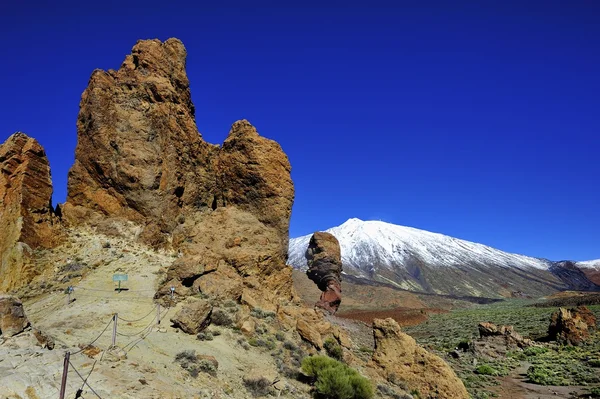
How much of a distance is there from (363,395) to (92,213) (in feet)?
51.2

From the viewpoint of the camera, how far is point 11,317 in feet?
30.2

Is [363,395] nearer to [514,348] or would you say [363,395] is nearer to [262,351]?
[262,351]

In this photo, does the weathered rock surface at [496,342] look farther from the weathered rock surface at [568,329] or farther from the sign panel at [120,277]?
the sign panel at [120,277]

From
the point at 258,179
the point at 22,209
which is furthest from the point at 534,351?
the point at 22,209

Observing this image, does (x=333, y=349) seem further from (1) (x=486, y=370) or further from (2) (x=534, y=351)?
(2) (x=534, y=351)

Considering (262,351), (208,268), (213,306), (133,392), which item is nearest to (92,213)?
(208,268)

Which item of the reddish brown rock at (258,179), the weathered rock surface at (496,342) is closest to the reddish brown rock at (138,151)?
the reddish brown rock at (258,179)

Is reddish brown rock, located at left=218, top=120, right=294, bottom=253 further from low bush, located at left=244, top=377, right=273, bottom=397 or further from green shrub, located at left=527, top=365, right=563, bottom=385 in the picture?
green shrub, located at left=527, top=365, right=563, bottom=385

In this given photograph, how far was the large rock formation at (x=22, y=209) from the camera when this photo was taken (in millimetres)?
16234

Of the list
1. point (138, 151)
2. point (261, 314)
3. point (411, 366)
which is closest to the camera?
point (411, 366)

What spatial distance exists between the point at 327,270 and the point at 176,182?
22.6 metres

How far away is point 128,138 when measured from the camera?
20531mm

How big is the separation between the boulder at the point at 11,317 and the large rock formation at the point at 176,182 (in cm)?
863

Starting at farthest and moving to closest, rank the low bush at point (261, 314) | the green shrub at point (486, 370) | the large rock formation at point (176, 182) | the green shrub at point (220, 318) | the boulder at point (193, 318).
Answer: the green shrub at point (486, 370), the large rock formation at point (176, 182), the low bush at point (261, 314), the green shrub at point (220, 318), the boulder at point (193, 318)
